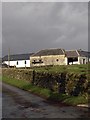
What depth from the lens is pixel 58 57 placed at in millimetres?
90688

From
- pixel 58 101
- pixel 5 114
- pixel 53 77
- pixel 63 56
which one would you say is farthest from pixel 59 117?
pixel 63 56

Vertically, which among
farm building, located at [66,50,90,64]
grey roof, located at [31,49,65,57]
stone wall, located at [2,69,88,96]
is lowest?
stone wall, located at [2,69,88,96]

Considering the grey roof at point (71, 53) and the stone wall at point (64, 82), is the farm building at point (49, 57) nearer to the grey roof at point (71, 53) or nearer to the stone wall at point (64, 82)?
the grey roof at point (71, 53)

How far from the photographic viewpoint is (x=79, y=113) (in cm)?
1619

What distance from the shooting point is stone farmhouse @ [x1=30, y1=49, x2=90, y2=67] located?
293 feet

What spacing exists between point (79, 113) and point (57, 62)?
2960 inches

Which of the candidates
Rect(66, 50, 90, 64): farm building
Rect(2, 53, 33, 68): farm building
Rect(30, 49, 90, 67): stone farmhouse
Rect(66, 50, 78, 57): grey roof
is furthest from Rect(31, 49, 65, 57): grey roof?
Rect(2, 53, 33, 68): farm building

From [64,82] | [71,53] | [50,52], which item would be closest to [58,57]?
[71,53]

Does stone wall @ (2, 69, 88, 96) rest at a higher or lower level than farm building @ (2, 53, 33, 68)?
lower

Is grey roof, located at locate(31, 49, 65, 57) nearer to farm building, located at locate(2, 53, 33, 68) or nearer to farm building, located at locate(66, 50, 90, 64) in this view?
farm building, located at locate(66, 50, 90, 64)

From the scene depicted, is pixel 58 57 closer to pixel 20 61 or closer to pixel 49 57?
pixel 49 57

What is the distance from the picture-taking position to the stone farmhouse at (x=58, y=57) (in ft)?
293

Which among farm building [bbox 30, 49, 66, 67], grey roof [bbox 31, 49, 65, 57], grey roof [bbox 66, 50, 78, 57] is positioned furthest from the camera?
grey roof [bbox 31, 49, 65, 57]

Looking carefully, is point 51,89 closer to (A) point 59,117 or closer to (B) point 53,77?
(B) point 53,77
